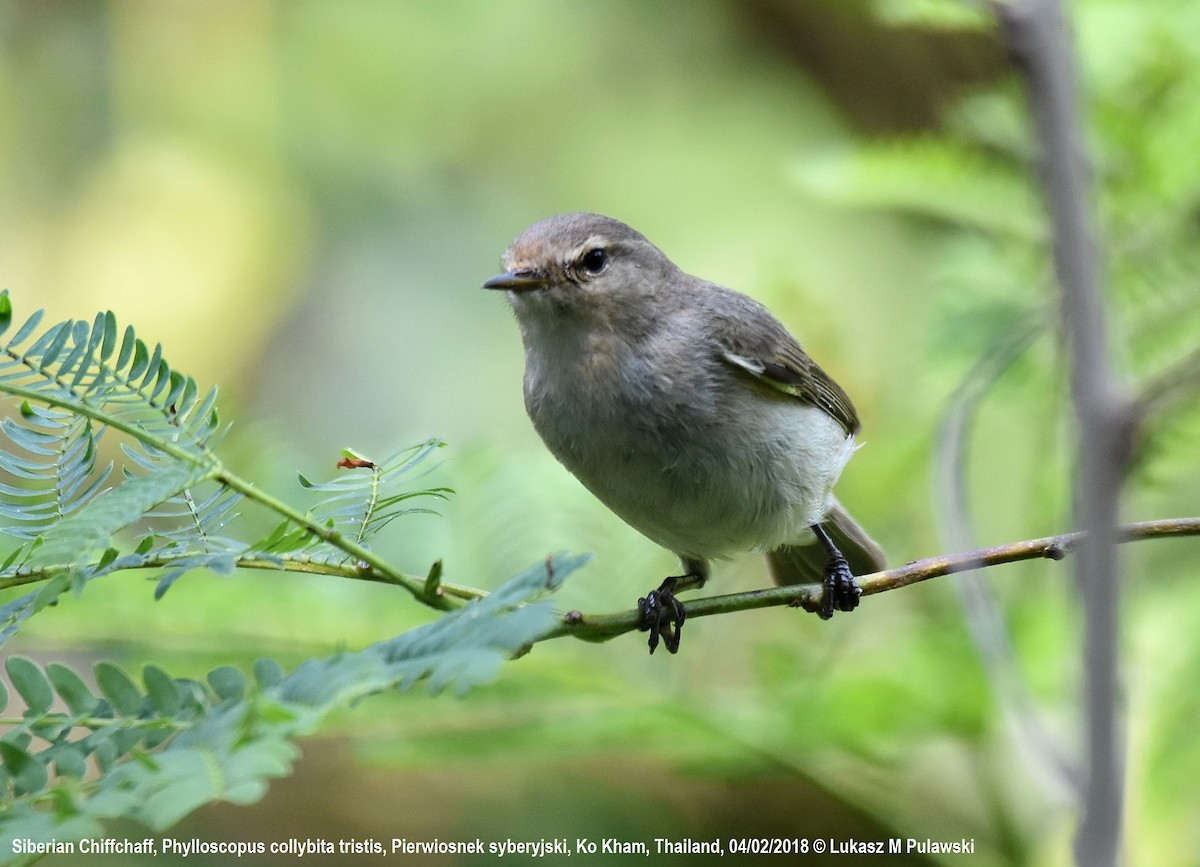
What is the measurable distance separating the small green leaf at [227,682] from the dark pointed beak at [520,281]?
161 centimetres

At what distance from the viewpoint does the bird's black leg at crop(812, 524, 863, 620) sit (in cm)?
236

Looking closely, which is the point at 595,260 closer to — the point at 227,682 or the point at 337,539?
the point at 337,539

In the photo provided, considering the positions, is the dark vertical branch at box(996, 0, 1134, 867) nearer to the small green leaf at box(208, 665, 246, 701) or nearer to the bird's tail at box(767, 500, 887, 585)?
the small green leaf at box(208, 665, 246, 701)

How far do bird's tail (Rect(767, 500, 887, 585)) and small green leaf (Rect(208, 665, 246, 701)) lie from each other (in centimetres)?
234

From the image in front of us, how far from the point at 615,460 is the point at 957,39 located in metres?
4.69

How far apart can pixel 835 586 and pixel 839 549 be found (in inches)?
46.5

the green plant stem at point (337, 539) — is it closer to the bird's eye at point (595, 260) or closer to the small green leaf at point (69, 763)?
the small green leaf at point (69, 763)

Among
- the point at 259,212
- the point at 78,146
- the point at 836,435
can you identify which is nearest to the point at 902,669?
the point at 836,435

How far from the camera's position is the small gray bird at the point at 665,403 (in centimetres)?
291

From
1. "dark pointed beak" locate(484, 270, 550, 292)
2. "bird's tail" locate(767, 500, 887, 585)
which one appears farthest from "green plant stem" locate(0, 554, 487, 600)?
"bird's tail" locate(767, 500, 887, 585)

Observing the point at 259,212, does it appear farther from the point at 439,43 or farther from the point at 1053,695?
the point at 1053,695

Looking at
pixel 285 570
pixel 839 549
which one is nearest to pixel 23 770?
pixel 285 570

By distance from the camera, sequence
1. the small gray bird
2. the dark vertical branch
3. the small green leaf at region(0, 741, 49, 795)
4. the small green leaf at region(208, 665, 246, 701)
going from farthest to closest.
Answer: the small gray bird → the small green leaf at region(208, 665, 246, 701) → the small green leaf at region(0, 741, 49, 795) → the dark vertical branch

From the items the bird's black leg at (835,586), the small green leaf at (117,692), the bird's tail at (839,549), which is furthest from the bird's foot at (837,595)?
the small green leaf at (117,692)
